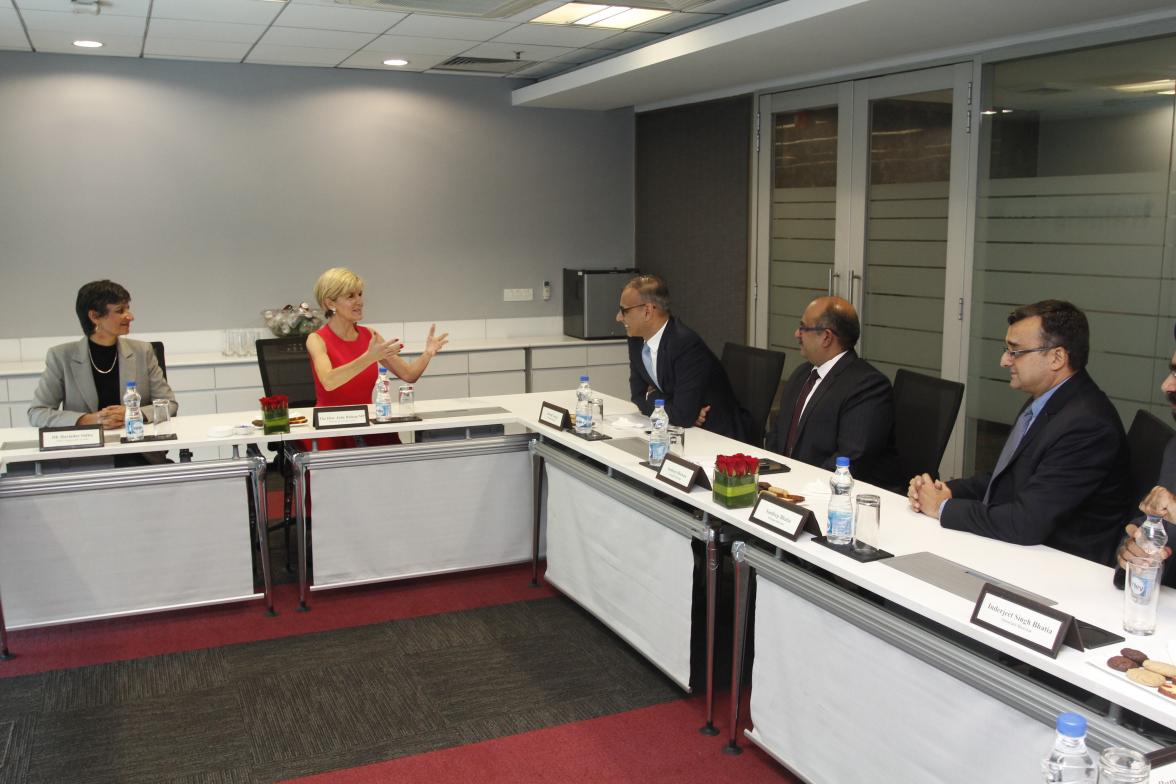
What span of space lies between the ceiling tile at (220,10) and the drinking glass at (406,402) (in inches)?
78.5

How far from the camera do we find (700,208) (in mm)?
7180

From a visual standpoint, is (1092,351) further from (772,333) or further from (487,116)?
(487,116)

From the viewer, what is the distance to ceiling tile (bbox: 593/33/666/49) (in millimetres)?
5598

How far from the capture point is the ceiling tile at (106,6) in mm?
4723

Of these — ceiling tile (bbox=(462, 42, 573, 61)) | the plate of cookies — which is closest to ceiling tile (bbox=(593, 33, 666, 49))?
ceiling tile (bbox=(462, 42, 573, 61))

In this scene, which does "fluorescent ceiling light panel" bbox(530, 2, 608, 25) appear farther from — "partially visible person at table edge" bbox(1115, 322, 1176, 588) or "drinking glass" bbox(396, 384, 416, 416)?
"partially visible person at table edge" bbox(1115, 322, 1176, 588)

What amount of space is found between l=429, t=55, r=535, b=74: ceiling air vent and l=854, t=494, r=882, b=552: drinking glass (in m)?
4.65

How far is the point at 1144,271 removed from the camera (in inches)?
171

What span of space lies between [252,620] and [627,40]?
3758 millimetres

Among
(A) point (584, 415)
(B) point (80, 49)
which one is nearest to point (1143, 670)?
(A) point (584, 415)

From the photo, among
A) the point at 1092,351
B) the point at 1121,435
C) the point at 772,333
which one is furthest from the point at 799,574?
the point at 772,333

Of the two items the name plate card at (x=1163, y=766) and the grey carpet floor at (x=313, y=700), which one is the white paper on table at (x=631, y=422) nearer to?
the grey carpet floor at (x=313, y=700)

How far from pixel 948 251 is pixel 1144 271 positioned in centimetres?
106

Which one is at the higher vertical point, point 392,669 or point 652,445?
point 652,445
